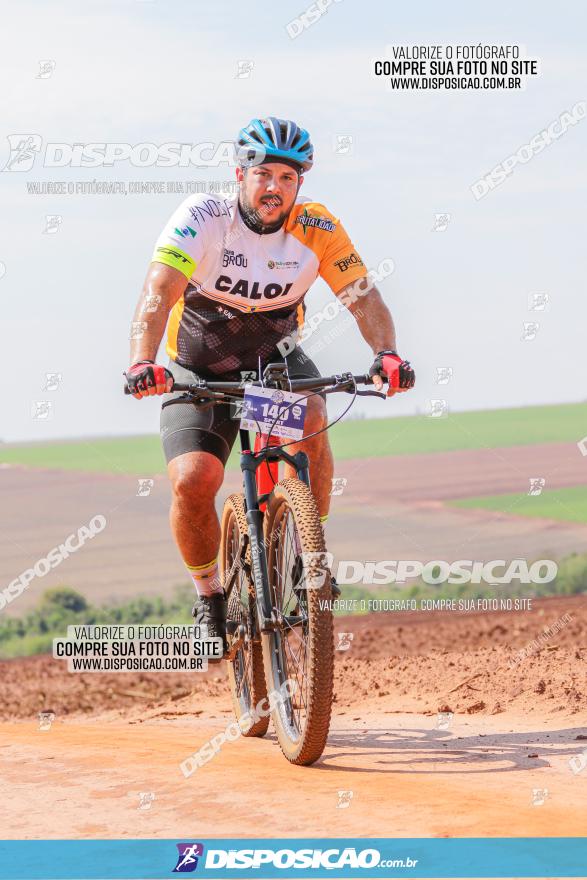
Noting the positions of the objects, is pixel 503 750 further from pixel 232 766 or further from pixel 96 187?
pixel 96 187

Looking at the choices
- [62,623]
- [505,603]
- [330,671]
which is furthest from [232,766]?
[62,623]

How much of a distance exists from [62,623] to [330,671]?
9.93m

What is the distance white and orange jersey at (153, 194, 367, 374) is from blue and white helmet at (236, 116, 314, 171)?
35 cm

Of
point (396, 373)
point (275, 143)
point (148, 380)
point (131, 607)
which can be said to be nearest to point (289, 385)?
point (396, 373)

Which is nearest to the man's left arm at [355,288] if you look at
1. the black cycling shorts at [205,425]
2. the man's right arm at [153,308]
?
the black cycling shorts at [205,425]

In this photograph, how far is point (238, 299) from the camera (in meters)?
6.44

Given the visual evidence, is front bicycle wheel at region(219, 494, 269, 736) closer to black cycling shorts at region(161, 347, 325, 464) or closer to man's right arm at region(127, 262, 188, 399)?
black cycling shorts at region(161, 347, 325, 464)

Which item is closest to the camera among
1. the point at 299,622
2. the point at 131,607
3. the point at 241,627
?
the point at 299,622

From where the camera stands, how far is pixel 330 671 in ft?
17.5

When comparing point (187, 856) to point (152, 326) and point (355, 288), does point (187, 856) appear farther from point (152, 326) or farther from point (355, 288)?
point (355, 288)

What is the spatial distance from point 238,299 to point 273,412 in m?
0.89

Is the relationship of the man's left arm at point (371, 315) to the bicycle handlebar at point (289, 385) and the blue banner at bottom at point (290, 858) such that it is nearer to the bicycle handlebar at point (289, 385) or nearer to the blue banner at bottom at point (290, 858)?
the bicycle handlebar at point (289, 385)

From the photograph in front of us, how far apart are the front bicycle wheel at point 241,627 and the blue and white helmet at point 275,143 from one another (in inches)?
70.1

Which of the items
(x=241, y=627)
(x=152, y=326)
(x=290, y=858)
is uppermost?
(x=152, y=326)
